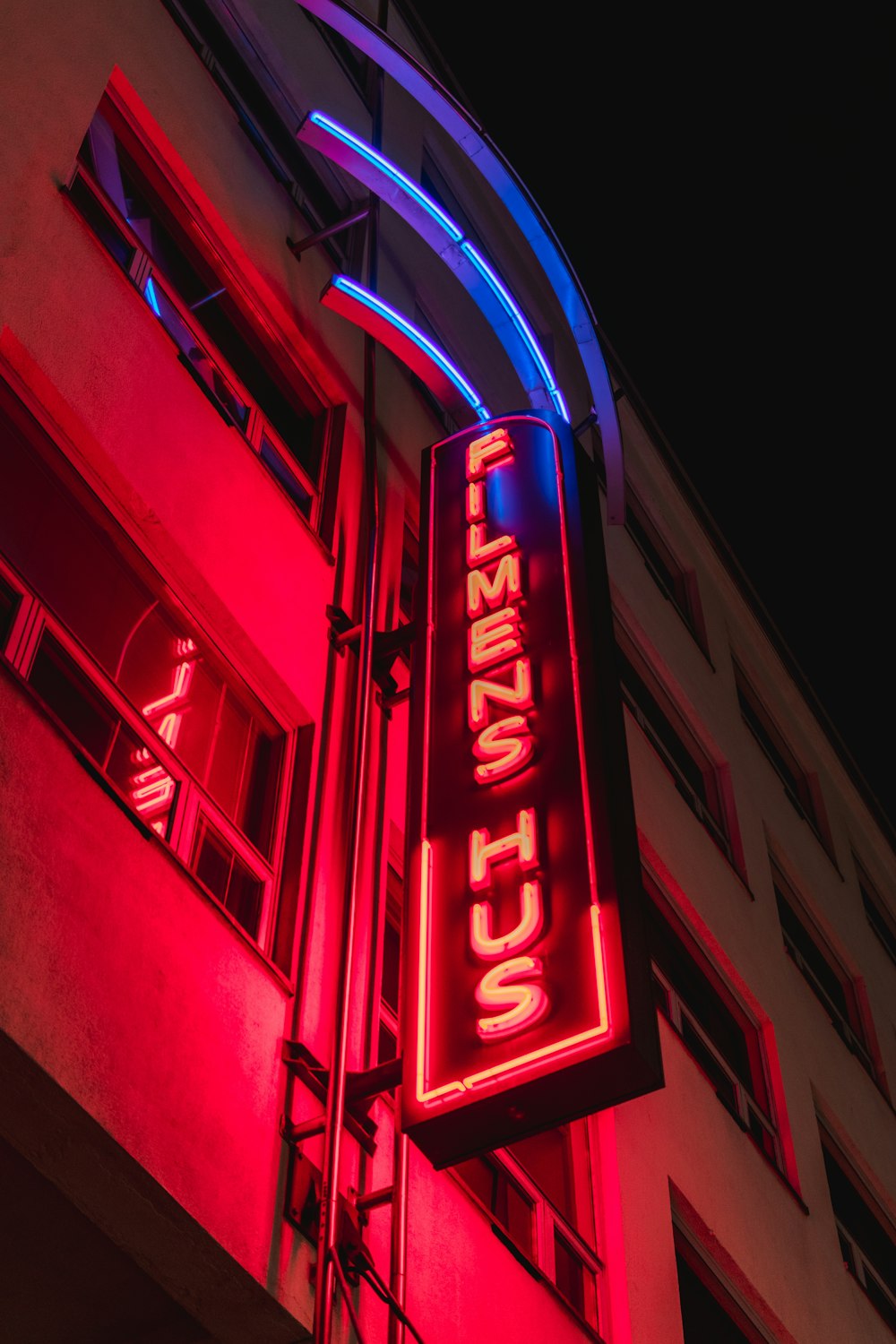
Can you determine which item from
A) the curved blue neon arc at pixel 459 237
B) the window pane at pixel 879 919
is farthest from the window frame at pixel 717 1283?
the window pane at pixel 879 919

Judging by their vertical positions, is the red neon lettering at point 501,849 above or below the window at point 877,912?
above

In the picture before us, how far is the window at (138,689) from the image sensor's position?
6.30 meters

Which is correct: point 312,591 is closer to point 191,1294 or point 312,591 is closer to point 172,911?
point 172,911

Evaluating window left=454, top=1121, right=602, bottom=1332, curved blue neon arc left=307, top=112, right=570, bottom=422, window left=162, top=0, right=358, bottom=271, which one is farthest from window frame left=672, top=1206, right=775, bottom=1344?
window left=162, top=0, right=358, bottom=271

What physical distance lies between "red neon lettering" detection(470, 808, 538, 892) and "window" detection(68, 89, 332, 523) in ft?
9.84

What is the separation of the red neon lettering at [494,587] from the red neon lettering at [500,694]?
609mm

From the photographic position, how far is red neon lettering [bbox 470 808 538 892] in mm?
6469

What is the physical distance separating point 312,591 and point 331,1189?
12.1 feet

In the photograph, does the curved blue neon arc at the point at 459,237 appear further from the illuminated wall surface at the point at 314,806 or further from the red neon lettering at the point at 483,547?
the red neon lettering at the point at 483,547

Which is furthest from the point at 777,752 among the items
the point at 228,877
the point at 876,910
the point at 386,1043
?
the point at 228,877

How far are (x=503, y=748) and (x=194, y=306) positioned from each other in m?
4.06

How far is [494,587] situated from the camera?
8.21 m

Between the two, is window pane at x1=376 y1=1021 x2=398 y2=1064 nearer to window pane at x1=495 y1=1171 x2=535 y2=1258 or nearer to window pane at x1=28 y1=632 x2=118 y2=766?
window pane at x1=495 y1=1171 x2=535 y2=1258

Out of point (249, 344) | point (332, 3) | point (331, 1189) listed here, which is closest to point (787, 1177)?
point (331, 1189)
